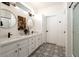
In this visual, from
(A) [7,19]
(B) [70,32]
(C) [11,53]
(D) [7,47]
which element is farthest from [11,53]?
(B) [70,32]

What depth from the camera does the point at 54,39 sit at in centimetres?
590

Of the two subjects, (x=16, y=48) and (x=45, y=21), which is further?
(x=45, y=21)

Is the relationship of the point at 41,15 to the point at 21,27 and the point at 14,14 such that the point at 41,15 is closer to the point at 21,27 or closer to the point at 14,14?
the point at 21,27

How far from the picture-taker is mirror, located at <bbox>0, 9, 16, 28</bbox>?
8.50 feet

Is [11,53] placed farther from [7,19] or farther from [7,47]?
[7,19]

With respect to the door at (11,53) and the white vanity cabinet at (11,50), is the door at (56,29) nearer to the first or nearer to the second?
the white vanity cabinet at (11,50)

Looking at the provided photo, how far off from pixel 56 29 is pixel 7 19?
362 cm

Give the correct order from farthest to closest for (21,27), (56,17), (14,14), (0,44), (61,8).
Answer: (56,17)
(61,8)
(21,27)
(14,14)
(0,44)

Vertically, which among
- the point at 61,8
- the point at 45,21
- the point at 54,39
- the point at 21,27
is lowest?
the point at 54,39

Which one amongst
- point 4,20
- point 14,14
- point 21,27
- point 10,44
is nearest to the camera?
point 10,44

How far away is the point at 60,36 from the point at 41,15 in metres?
1.73

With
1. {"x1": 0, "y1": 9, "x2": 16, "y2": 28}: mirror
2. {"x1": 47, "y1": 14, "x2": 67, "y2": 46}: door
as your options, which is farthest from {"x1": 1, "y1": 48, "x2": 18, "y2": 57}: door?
{"x1": 47, "y1": 14, "x2": 67, "y2": 46}: door

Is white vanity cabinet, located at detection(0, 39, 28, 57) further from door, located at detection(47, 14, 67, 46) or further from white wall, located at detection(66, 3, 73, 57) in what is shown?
door, located at detection(47, 14, 67, 46)

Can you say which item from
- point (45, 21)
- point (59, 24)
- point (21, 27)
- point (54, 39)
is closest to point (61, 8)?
point (59, 24)
